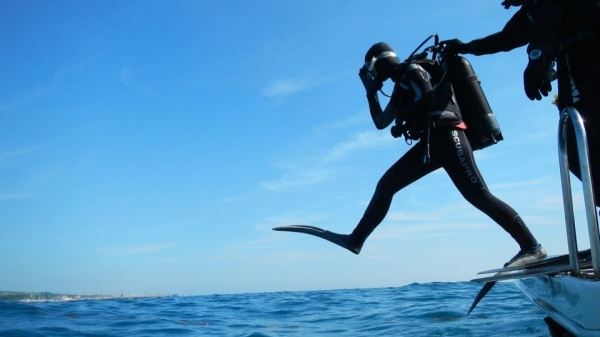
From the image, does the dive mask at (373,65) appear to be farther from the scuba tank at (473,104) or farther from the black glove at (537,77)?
the black glove at (537,77)

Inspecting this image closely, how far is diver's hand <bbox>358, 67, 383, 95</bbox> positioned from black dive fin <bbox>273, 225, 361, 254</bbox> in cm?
135

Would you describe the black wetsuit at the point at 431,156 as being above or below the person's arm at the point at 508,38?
below

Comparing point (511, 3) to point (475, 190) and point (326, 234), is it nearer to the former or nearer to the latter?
point (475, 190)

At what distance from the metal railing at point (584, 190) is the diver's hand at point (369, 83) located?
7.65 ft

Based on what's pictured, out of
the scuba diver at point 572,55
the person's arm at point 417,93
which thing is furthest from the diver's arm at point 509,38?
the person's arm at point 417,93

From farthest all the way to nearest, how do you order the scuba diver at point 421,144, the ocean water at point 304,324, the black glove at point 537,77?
1. the ocean water at point 304,324
2. the scuba diver at point 421,144
3. the black glove at point 537,77

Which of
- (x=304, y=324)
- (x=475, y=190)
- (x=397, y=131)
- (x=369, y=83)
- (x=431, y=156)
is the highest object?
(x=369, y=83)

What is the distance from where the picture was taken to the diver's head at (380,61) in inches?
169

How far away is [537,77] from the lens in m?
2.69

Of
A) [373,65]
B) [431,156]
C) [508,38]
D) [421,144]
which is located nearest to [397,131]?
[421,144]

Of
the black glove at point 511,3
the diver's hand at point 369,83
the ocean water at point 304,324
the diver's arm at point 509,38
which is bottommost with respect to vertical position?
the ocean water at point 304,324

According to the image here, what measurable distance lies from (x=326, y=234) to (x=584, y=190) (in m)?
2.81

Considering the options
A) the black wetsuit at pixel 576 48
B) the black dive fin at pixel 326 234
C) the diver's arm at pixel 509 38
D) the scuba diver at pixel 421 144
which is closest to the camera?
the black wetsuit at pixel 576 48

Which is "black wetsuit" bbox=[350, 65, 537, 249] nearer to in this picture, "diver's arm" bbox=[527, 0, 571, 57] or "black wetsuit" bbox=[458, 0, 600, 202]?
"black wetsuit" bbox=[458, 0, 600, 202]
